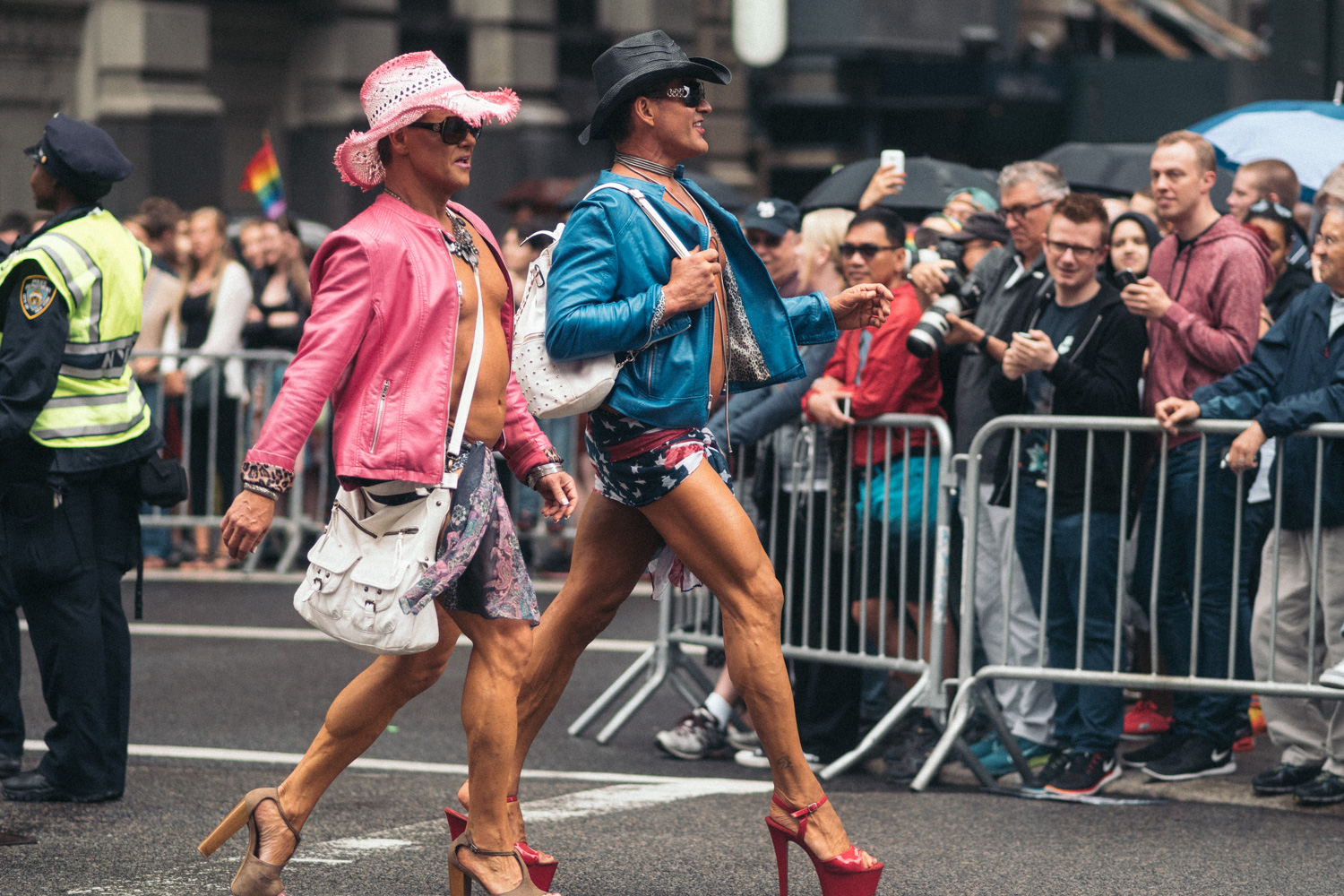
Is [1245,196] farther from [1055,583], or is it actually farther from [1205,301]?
[1055,583]

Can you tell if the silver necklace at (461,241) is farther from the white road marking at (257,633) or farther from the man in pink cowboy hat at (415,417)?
the white road marking at (257,633)

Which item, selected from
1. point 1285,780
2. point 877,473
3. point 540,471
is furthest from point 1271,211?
point 540,471

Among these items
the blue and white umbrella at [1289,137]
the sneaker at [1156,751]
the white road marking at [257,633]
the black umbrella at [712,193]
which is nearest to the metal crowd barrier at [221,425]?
the white road marking at [257,633]

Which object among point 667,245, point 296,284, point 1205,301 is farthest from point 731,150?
point 667,245

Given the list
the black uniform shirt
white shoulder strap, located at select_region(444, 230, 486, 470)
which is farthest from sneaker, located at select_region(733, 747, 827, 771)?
white shoulder strap, located at select_region(444, 230, 486, 470)

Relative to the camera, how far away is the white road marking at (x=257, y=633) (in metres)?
9.30

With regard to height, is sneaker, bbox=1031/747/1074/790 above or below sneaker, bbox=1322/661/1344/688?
below

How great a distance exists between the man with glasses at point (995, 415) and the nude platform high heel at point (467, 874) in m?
2.58

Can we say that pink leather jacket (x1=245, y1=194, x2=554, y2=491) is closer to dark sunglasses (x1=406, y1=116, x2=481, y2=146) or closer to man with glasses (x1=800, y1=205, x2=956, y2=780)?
dark sunglasses (x1=406, y1=116, x2=481, y2=146)

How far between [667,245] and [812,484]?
235cm

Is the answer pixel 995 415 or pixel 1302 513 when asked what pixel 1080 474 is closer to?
pixel 995 415

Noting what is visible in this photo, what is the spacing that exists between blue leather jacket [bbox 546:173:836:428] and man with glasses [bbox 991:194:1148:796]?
6.66ft

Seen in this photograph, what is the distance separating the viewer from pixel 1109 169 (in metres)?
10.6

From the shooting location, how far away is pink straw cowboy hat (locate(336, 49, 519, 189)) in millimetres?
4543
